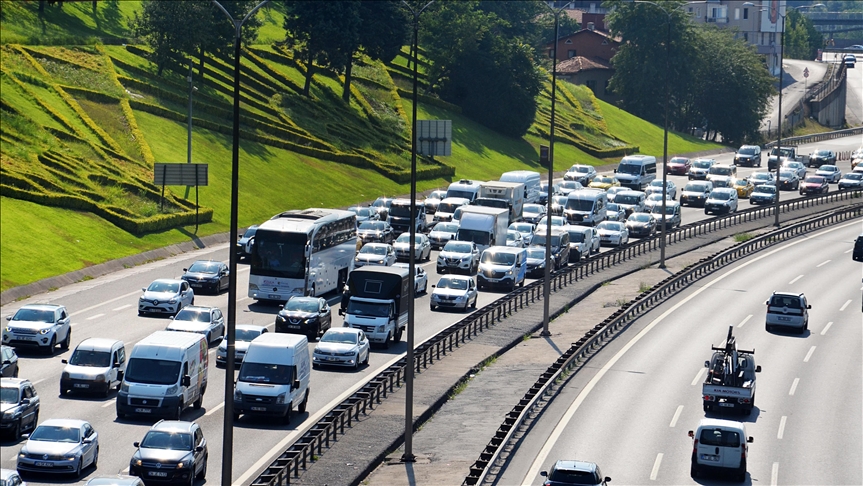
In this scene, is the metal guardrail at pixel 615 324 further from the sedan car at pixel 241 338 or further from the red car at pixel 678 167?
the red car at pixel 678 167

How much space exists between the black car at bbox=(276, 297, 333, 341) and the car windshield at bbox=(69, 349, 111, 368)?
11.2 meters

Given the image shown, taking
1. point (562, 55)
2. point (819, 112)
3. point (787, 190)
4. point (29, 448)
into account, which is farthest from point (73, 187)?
point (819, 112)

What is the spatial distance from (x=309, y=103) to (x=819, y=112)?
11093cm

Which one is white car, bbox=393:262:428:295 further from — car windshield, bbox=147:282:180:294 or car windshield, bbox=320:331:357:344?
car windshield, bbox=320:331:357:344

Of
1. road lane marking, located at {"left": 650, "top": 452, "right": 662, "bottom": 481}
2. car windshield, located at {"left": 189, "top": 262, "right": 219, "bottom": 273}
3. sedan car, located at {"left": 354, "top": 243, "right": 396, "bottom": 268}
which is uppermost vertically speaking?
sedan car, located at {"left": 354, "top": 243, "right": 396, "bottom": 268}

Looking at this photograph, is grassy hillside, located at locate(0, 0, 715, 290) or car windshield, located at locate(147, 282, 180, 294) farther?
grassy hillside, located at locate(0, 0, 715, 290)

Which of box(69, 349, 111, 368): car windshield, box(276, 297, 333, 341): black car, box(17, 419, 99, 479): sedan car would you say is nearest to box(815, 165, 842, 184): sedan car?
box(276, 297, 333, 341): black car

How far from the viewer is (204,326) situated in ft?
160

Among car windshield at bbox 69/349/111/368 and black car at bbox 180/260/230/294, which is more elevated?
black car at bbox 180/260/230/294

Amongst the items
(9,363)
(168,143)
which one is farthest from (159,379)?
(168,143)

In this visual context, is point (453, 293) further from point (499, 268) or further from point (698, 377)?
point (698, 377)

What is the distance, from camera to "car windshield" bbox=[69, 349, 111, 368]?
1634 inches

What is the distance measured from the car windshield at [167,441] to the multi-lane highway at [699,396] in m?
8.60

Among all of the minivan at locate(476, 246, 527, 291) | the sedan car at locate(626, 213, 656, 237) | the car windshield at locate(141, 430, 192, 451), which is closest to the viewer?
the car windshield at locate(141, 430, 192, 451)
